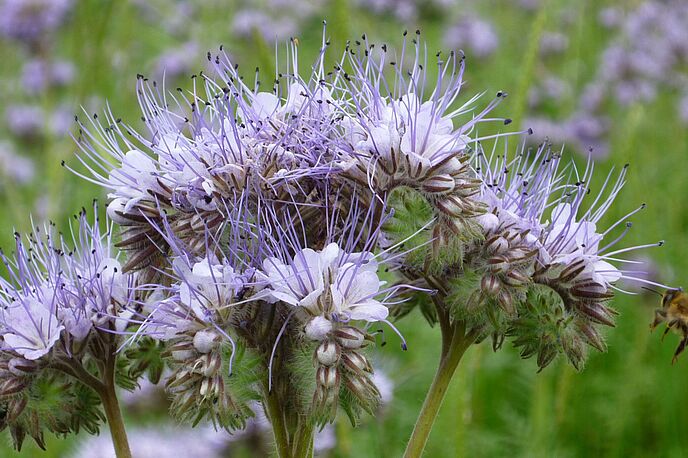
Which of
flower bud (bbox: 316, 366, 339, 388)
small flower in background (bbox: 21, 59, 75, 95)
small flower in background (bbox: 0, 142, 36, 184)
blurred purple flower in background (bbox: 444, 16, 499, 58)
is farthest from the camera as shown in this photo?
blurred purple flower in background (bbox: 444, 16, 499, 58)

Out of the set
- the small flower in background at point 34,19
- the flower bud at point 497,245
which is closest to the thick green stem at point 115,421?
the flower bud at point 497,245

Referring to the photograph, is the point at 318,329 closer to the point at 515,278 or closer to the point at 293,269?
the point at 293,269

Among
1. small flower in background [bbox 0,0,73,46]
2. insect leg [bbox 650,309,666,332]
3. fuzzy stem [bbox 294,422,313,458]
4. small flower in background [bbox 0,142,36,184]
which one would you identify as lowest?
fuzzy stem [bbox 294,422,313,458]

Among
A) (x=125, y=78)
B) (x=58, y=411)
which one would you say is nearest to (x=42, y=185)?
(x=125, y=78)

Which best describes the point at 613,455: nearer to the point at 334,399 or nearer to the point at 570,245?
the point at 570,245

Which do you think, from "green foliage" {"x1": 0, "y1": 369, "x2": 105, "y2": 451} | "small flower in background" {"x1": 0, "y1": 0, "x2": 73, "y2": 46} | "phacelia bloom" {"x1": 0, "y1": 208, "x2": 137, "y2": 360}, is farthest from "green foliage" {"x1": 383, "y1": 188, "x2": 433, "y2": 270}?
"small flower in background" {"x1": 0, "y1": 0, "x2": 73, "y2": 46}

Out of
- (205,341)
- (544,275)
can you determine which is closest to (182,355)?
(205,341)

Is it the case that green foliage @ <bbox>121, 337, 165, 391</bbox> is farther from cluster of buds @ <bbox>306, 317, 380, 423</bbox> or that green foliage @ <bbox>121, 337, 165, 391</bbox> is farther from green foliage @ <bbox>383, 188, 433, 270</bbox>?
green foliage @ <bbox>383, 188, 433, 270</bbox>
